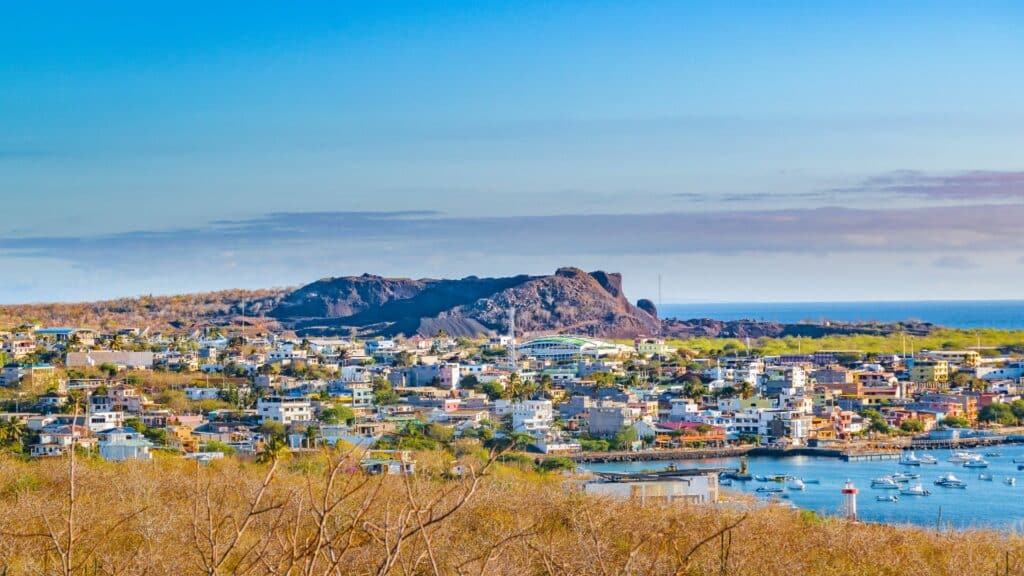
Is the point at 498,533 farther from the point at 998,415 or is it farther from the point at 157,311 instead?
the point at 157,311

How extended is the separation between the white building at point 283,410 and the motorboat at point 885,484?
10.7 metres

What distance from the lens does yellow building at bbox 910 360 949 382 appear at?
3941cm

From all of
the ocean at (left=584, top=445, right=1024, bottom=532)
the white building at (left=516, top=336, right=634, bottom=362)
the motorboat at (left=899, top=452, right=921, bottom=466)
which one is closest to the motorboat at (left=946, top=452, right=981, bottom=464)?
the ocean at (left=584, top=445, right=1024, bottom=532)

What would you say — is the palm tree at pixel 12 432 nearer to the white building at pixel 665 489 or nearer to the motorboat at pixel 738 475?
the white building at pixel 665 489

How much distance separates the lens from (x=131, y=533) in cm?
1002

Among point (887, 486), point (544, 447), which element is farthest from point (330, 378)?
point (887, 486)

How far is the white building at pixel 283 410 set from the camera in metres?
27.9

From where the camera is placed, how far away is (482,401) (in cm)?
3225

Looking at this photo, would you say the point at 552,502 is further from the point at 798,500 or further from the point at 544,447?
the point at 544,447

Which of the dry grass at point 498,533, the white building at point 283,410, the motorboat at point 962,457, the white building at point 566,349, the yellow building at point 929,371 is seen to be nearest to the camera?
the dry grass at point 498,533

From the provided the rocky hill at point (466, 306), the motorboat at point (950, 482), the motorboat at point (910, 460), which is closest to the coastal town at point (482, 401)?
the motorboat at point (910, 460)

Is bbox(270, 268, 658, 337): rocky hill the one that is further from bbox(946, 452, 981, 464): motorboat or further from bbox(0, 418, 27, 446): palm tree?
bbox(0, 418, 27, 446): palm tree

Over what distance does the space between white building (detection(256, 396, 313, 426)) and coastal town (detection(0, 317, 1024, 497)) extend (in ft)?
0.13

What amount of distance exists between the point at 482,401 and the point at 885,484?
454 inches
